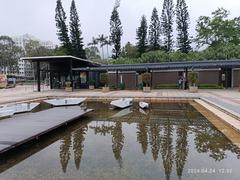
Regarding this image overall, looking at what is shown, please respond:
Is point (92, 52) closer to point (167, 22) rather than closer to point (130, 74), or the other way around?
point (167, 22)

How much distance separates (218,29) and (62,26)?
23991mm

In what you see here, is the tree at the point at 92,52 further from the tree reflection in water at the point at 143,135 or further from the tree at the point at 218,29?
the tree reflection in water at the point at 143,135

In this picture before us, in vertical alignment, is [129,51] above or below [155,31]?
below

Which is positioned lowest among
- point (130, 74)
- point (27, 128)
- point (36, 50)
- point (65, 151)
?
point (65, 151)

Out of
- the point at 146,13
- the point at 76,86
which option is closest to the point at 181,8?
the point at 146,13

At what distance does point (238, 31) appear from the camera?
32.1 metres

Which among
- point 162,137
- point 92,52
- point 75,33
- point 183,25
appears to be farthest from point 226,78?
point 92,52

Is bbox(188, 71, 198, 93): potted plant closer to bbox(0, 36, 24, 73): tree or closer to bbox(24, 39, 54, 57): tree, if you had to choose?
bbox(24, 39, 54, 57): tree

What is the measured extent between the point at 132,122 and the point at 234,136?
10.9 feet

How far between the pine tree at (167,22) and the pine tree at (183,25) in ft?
5.59

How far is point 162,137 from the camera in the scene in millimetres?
6250

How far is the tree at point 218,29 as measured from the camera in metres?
32.0

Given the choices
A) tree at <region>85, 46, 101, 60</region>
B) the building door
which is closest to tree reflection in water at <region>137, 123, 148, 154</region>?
the building door

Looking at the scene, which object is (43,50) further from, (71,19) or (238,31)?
(238,31)
